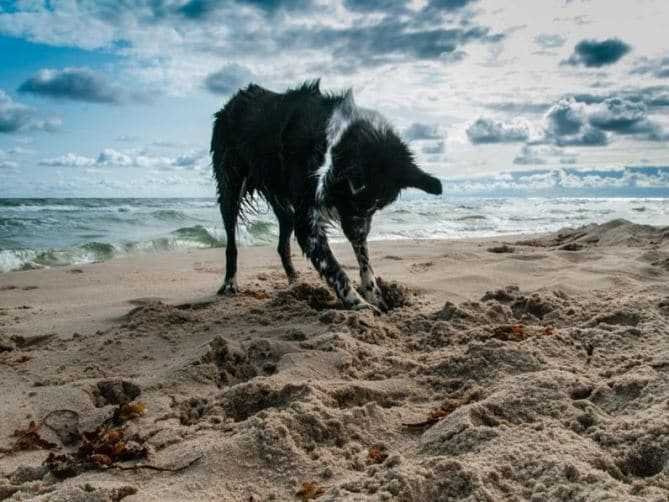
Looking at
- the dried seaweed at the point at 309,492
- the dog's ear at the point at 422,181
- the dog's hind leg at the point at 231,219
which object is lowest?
the dried seaweed at the point at 309,492

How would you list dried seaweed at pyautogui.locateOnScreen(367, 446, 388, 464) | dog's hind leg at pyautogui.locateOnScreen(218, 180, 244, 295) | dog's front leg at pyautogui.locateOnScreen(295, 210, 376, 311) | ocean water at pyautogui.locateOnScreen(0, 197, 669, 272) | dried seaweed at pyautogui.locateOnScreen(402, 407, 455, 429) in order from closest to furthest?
dried seaweed at pyautogui.locateOnScreen(367, 446, 388, 464) < dried seaweed at pyautogui.locateOnScreen(402, 407, 455, 429) < dog's front leg at pyautogui.locateOnScreen(295, 210, 376, 311) < dog's hind leg at pyautogui.locateOnScreen(218, 180, 244, 295) < ocean water at pyautogui.locateOnScreen(0, 197, 669, 272)

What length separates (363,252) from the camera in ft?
15.6

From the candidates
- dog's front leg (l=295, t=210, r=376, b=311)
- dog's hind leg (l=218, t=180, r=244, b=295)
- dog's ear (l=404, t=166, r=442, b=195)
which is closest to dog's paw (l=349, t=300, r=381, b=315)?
dog's front leg (l=295, t=210, r=376, b=311)

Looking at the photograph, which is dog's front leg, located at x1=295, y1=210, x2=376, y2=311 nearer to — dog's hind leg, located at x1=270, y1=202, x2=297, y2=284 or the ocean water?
dog's hind leg, located at x1=270, y1=202, x2=297, y2=284

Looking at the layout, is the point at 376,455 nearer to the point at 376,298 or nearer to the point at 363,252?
the point at 376,298

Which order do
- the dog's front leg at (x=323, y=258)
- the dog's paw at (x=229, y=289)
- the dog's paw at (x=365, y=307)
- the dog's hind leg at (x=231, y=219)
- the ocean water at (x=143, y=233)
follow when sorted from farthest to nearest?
1. the ocean water at (x=143, y=233)
2. the dog's hind leg at (x=231, y=219)
3. the dog's paw at (x=229, y=289)
4. the dog's front leg at (x=323, y=258)
5. the dog's paw at (x=365, y=307)

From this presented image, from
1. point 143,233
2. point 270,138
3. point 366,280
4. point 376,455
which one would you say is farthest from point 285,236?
point 143,233

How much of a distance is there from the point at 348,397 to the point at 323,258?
1.99 metres

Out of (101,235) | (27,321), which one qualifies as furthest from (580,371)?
(101,235)

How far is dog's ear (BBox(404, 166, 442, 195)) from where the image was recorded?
450cm

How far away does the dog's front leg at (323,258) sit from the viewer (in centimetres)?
435

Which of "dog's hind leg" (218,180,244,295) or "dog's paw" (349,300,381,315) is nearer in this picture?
"dog's paw" (349,300,381,315)

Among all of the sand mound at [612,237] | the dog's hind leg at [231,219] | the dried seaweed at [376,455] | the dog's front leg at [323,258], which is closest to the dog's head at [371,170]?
the dog's front leg at [323,258]

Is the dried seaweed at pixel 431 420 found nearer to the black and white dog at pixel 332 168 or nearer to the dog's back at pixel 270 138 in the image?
the black and white dog at pixel 332 168
